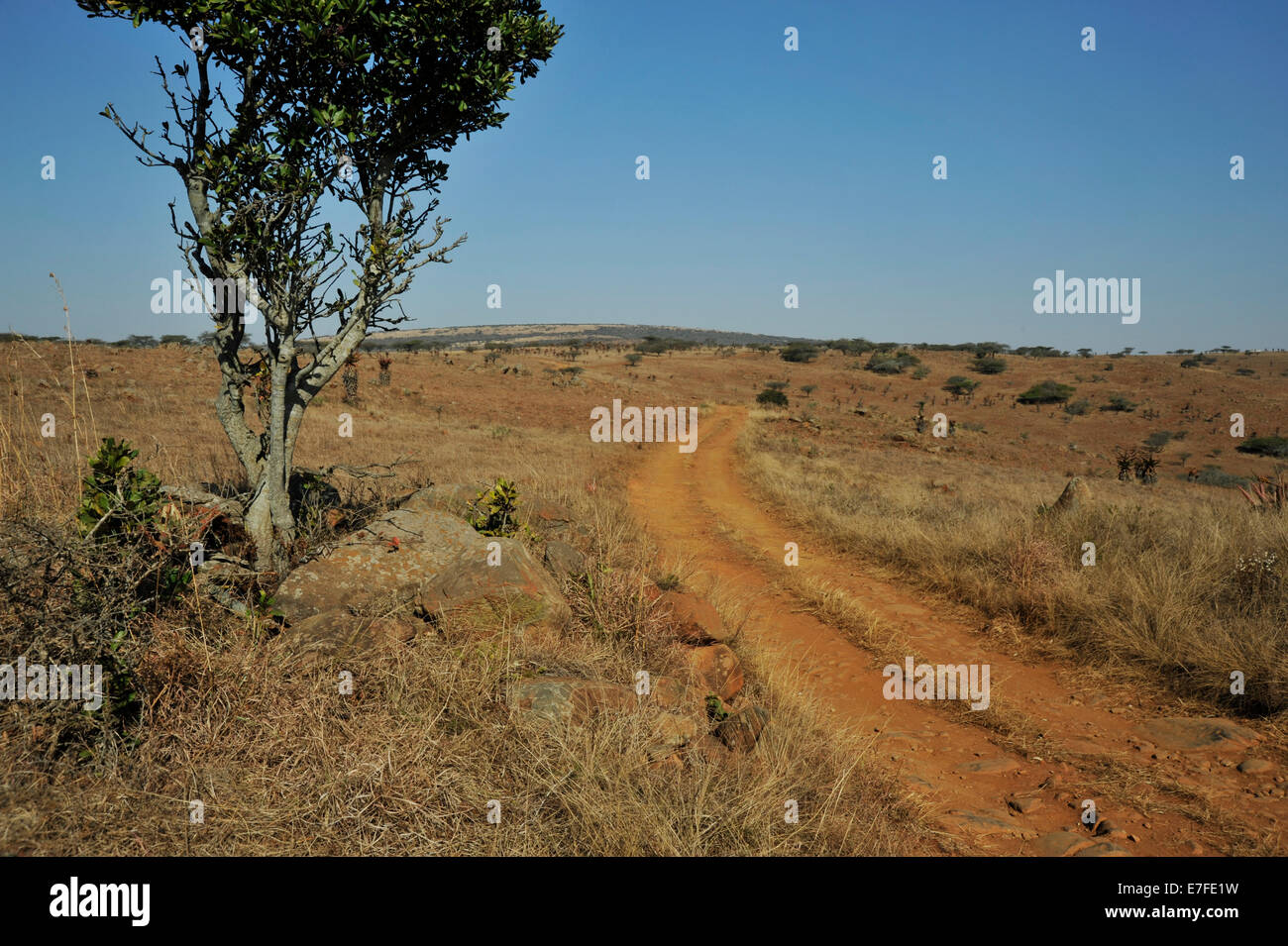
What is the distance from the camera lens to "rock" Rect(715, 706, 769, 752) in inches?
163

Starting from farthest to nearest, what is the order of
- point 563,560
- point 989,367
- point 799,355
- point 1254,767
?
1. point 799,355
2. point 989,367
3. point 563,560
4. point 1254,767

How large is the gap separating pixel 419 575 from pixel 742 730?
255 centimetres

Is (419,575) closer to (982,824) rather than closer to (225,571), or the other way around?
(225,571)

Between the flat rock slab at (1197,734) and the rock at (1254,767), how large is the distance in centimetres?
23

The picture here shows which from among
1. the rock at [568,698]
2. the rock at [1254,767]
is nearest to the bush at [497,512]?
the rock at [568,698]

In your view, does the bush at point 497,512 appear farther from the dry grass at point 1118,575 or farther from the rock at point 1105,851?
the dry grass at point 1118,575

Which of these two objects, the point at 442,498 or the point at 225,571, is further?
the point at 442,498

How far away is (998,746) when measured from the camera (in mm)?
5066

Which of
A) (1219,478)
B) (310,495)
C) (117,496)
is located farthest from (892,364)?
(117,496)

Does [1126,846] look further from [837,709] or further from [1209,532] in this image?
[1209,532]

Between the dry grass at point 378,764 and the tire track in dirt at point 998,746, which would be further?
the tire track in dirt at point 998,746

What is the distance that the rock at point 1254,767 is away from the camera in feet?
14.4

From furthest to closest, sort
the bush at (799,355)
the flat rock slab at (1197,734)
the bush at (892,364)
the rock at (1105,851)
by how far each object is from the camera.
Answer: the bush at (799,355)
the bush at (892,364)
the flat rock slab at (1197,734)
the rock at (1105,851)
